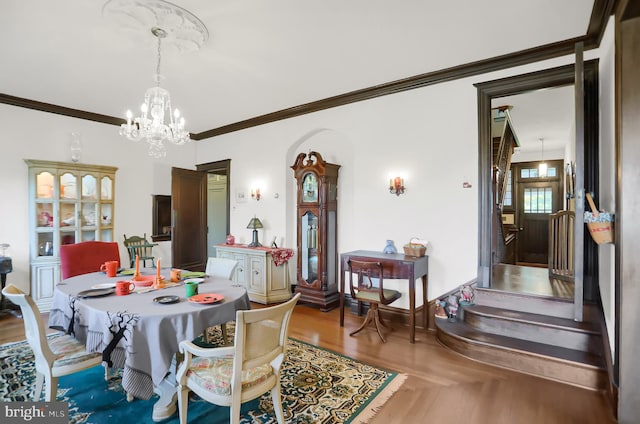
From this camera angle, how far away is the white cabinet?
15.6 ft

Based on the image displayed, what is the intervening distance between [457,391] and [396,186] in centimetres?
227

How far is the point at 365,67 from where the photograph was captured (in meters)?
3.59

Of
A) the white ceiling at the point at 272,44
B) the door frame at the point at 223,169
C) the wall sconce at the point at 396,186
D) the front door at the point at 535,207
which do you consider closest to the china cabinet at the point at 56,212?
the white ceiling at the point at 272,44

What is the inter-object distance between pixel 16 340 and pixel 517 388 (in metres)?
4.74

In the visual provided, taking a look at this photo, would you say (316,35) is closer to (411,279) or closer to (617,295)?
(411,279)

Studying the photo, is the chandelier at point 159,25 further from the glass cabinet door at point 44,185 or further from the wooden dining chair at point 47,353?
the glass cabinet door at point 44,185

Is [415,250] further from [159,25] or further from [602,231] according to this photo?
[159,25]

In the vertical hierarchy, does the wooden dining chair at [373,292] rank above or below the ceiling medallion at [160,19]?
below

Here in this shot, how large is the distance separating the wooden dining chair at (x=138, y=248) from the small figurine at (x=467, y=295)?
4397mm

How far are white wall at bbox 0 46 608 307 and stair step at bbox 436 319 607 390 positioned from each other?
689 mm

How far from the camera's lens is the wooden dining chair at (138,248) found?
5086 mm

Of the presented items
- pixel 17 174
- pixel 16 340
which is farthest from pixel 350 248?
pixel 17 174

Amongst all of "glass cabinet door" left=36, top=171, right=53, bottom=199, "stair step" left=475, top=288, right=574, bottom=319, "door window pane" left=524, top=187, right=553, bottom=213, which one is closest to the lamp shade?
"glass cabinet door" left=36, top=171, right=53, bottom=199

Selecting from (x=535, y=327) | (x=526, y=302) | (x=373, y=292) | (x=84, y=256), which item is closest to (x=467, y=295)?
(x=526, y=302)
